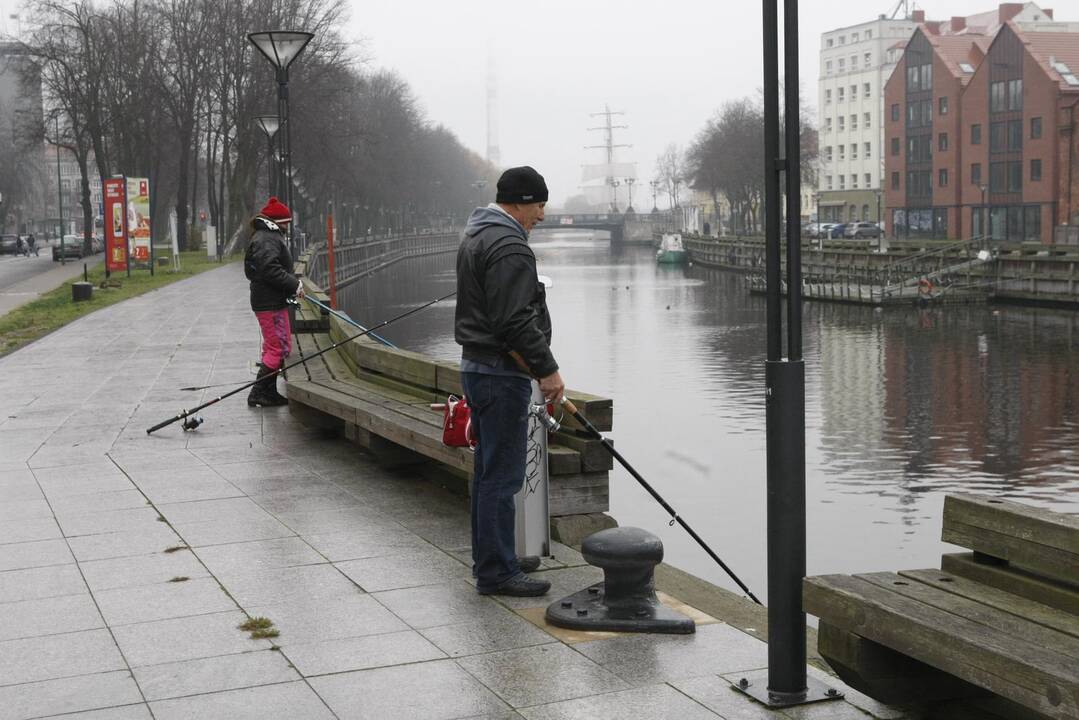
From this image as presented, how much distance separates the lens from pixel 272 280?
43.9 feet

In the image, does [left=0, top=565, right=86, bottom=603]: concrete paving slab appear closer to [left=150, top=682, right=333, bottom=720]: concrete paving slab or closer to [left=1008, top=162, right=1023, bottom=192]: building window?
[left=150, top=682, right=333, bottom=720]: concrete paving slab

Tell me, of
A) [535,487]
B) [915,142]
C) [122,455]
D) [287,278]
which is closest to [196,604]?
[535,487]

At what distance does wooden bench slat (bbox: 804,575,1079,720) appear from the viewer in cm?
369

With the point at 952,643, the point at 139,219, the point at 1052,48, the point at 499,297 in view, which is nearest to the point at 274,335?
the point at 499,297

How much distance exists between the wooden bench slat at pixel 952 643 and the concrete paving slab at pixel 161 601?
115 inches

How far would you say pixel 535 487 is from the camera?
7.08m

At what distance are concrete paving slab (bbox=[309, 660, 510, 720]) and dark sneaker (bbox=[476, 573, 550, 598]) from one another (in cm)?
100

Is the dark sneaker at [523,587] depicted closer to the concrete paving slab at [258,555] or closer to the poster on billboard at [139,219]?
the concrete paving slab at [258,555]

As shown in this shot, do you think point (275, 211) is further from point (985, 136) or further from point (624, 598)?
point (985, 136)

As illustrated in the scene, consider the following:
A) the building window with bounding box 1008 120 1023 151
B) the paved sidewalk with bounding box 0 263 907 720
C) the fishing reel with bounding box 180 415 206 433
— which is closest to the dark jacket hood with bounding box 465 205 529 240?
the paved sidewalk with bounding box 0 263 907 720

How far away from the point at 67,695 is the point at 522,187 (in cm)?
282

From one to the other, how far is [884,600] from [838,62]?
137 metres

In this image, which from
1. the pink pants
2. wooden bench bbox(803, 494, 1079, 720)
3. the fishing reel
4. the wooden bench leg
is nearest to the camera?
wooden bench bbox(803, 494, 1079, 720)

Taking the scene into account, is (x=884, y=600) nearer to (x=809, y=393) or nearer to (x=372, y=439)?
(x=372, y=439)
